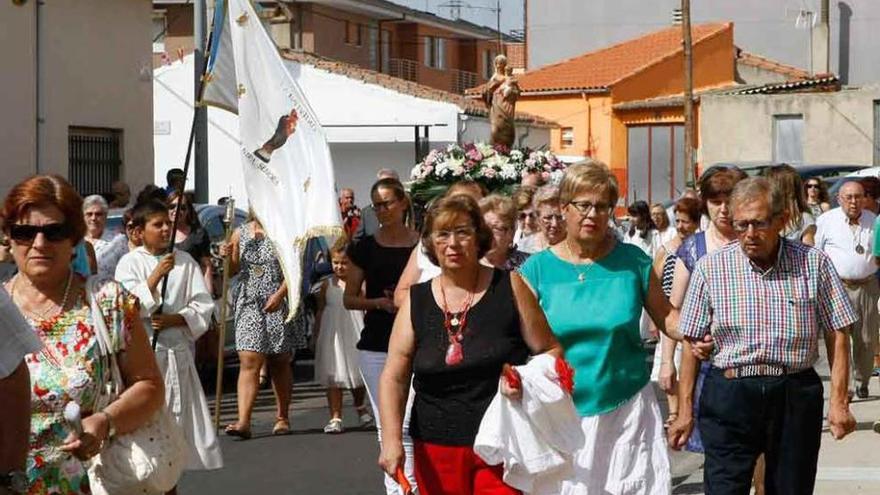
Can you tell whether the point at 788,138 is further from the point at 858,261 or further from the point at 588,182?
the point at 588,182

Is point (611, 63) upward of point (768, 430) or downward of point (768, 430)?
upward

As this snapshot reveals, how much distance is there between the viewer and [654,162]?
5109 cm

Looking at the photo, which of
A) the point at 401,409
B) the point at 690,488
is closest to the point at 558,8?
the point at 690,488

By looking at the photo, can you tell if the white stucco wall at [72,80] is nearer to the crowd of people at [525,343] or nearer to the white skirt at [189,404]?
the white skirt at [189,404]

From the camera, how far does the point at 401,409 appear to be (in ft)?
21.4

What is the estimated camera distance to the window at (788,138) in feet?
151

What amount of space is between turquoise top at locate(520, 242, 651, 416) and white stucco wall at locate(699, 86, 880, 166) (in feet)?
127

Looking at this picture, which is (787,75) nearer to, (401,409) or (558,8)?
(558,8)

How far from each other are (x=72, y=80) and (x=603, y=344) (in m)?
20.8

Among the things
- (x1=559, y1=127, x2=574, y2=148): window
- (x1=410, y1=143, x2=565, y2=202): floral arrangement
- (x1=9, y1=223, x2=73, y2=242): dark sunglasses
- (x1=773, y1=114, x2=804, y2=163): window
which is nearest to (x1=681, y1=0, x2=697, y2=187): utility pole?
(x1=773, y1=114, x2=804, y2=163): window

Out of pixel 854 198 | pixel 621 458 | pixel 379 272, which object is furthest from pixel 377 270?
pixel 854 198

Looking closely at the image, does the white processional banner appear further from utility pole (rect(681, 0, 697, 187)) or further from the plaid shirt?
utility pole (rect(681, 0, 697, 187))

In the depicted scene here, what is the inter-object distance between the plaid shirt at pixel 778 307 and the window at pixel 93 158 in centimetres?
2037

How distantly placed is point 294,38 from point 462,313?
173ft
